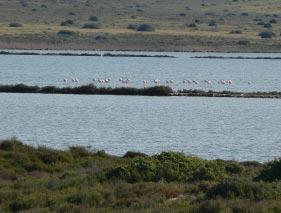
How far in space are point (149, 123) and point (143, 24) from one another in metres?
73.6

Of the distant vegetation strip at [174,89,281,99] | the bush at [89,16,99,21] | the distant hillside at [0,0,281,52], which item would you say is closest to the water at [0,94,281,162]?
the distant vegetation strip at [174,89,281,99]

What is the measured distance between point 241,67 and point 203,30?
2630 cm

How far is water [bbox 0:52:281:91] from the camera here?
74625 millimetres

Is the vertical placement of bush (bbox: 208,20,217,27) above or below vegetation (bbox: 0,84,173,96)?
above

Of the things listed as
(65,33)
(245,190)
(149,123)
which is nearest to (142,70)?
(65,33)

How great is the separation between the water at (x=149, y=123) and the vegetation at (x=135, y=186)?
8278 millimetres

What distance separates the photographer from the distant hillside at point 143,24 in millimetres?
112438

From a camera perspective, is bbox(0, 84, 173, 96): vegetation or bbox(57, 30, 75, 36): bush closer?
bbox(0, 84, 173, 96): vegetation

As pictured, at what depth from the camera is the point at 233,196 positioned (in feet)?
70.7

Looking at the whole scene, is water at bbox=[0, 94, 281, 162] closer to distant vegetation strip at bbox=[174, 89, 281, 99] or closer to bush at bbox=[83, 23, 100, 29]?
distant vegetation strip at bbox=[174, 89, 281, 99]

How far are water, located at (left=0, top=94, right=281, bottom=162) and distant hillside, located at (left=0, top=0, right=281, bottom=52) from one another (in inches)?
1958

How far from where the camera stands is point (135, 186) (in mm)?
23469

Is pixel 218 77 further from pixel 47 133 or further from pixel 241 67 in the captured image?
pixel 47 133

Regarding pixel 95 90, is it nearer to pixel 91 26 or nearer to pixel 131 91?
pixel 131 91
